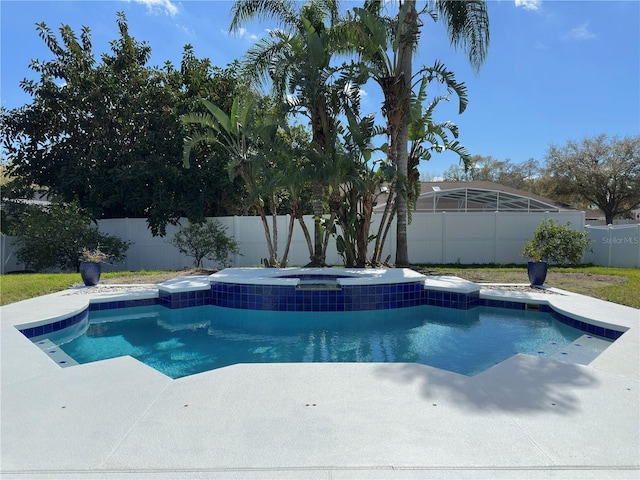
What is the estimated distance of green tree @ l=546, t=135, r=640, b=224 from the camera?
29266 mm

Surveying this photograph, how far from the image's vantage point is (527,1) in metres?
11.4

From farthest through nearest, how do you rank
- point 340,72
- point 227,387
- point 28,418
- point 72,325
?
point 340,72 → point 72,325 → point 227,387 → point 28,418

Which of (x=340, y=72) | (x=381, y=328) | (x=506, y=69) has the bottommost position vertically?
(x=381, y=328)

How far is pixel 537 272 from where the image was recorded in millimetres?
9805

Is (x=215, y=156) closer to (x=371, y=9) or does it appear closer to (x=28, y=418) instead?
(x=371, y=9)

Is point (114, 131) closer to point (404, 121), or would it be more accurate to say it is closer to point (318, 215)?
point (318, 215)

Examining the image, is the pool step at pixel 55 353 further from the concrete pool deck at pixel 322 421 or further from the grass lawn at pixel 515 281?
the grass lawn at pixel 515 281

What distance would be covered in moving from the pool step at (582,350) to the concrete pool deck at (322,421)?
1.78 feet

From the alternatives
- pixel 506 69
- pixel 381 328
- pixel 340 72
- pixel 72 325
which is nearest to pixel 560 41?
pixel 506 69

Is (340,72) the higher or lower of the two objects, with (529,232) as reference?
higher

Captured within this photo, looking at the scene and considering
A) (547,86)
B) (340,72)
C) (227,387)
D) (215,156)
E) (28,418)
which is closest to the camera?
(28,418)

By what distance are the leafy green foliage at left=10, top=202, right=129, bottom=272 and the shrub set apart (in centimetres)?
270

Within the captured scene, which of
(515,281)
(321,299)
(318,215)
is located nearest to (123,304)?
(321,299)

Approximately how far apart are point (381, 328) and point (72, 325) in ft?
18.0
